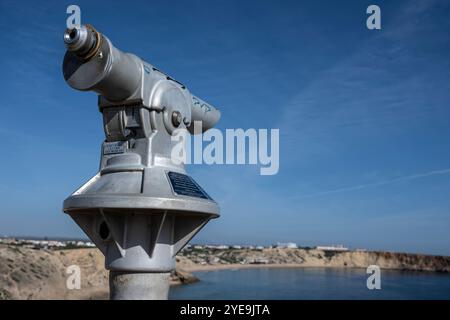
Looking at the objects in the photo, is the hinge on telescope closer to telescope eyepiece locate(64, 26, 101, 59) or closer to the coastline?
telescope eyepiece locate(64, 26, 101, 59)

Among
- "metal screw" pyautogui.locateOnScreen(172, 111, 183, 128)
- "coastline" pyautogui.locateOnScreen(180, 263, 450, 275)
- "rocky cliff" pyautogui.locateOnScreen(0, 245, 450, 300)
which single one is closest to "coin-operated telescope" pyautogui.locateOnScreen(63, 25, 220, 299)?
"metal screw" pyautogui.locateOnScreen(172, 111, 183, 128)

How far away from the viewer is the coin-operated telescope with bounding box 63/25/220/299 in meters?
4.81

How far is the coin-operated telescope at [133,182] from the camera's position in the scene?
4.81 m

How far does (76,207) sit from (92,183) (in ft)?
1.68

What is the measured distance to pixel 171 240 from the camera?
5391 millimetres

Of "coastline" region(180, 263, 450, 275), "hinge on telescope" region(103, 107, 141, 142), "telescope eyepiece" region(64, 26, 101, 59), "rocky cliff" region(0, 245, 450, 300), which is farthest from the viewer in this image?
"coastline" region(180, 263, 450, 275)

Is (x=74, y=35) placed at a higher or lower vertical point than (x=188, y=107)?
higher

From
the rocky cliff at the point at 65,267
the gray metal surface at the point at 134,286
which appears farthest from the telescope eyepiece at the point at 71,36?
the rocky cliff at the point at 65,267

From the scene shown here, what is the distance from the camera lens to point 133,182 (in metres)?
4.99

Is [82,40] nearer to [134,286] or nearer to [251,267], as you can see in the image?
[134,286]

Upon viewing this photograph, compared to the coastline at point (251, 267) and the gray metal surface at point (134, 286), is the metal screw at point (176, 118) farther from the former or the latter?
the coastline at point (251, 267)

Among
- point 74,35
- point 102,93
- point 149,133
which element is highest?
point 74,35
